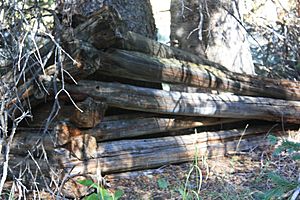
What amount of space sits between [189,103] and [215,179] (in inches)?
34.5

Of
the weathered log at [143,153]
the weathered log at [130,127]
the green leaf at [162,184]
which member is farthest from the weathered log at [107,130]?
the green leaf at [162,184]

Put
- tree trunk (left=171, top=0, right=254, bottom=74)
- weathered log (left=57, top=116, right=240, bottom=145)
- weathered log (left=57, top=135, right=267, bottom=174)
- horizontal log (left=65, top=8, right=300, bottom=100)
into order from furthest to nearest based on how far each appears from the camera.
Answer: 1. tree trunk (left=171, top=0, right=254, bottom=74)
2. weathered log (left=57, top=135, right=267, bottom=174)
3. weathered log (left=57, top=116, right=240, bottom=145)
4. horizontal log (left=65, top=8, right=300, bottom=100)

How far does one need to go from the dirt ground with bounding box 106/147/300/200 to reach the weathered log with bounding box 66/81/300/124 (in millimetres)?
554

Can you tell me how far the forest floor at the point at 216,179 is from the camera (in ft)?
12.3

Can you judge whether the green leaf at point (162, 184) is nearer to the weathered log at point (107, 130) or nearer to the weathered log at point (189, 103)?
the weathered log at point (107, 130)

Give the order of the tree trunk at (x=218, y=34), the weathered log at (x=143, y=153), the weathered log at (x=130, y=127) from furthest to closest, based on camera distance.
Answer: the tree trunk at (x=218, y=34)
the weathered log at (x=143, y=153)
the weathered log at (x=130, y=127)

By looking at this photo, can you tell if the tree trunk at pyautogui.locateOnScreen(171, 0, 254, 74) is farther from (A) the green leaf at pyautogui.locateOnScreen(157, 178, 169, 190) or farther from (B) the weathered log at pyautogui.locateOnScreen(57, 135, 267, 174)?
(A) the green leaf at pyautogui.locateOnScreen(157, 178, 169, 190)

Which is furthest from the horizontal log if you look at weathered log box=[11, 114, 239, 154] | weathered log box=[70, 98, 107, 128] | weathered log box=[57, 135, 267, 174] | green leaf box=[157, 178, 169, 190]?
green leaf box=[157, 178, 169, 190]

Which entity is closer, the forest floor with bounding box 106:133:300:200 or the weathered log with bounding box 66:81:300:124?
the forest floor with bounding box 106:133:300:200

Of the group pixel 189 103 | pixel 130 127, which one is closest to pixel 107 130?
pixel 130 127

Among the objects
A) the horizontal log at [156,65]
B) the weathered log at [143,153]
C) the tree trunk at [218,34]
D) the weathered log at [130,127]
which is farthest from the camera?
the tree trunk at [218,34]

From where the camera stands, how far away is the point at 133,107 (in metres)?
4.11

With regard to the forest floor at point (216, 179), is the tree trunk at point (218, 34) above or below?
above

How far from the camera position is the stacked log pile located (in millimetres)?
3635
